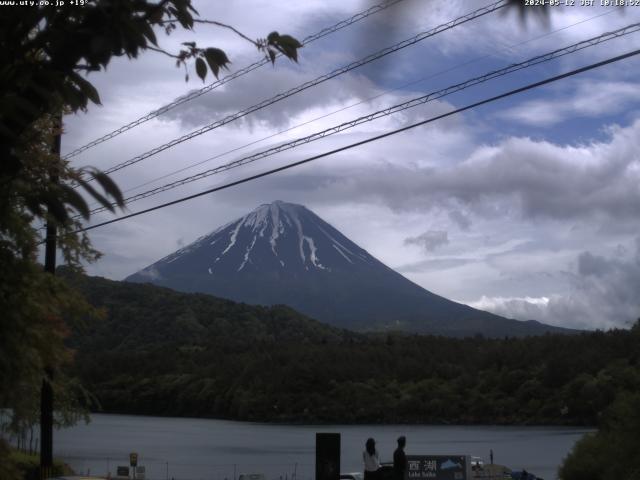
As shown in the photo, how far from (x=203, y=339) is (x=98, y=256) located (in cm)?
10176

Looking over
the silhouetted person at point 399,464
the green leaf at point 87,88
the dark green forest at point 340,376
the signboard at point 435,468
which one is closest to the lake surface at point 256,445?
the dark green forest at point 340,376

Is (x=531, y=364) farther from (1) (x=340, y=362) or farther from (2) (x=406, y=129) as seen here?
(2) (x=406, y=129)

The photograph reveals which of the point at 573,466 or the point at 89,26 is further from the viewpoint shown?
the point at 573,466

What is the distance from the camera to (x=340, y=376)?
9550cm

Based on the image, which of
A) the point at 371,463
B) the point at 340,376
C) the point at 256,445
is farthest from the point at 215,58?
the point at 340,376

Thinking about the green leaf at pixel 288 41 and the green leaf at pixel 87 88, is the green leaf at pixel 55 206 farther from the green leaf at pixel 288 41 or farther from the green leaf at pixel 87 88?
the green leaf at pixel 288 41

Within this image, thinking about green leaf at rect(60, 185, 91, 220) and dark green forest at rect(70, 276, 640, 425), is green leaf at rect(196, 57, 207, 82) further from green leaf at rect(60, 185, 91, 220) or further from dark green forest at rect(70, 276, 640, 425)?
dark green forest at rect(70, 276, 640, 425)

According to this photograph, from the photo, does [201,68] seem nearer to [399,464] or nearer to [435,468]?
[399,464]

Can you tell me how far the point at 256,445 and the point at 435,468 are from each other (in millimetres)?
55056

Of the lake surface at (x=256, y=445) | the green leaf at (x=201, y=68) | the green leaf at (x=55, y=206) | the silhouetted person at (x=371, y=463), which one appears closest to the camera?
the green leaf at (x=55, y=206)

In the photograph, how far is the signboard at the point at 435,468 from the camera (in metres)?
20.2

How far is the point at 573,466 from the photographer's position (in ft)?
91.8

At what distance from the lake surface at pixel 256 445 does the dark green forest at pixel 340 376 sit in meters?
2.76

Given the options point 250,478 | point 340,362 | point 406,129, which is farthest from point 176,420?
point 406,129
